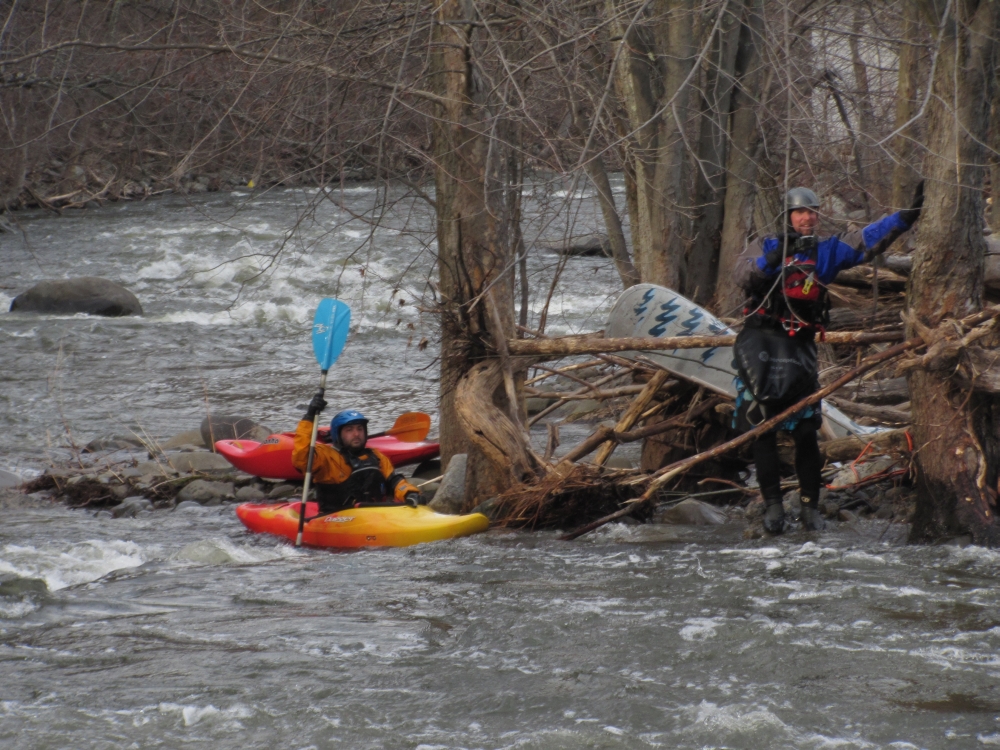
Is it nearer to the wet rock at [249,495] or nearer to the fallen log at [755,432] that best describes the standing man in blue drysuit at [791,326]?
the fallen log at [755,432]

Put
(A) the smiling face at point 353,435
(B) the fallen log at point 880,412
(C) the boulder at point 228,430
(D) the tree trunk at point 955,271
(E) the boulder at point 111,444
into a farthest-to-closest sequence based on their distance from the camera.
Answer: (E) the boulder at point 111,444, (C) the boulder at point 228,430, (A) the smiling face at point 353,435, (B) the fallen log at point 880,412, (D) the tree trunk at point 955,271

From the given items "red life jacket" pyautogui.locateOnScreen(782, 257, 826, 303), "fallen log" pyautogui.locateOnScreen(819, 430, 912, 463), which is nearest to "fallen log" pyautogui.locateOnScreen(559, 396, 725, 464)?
"fallen log" pyautogui.locateOnScreen(819, 430, 912, 463)

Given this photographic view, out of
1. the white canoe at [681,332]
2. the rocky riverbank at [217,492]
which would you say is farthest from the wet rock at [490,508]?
the white canoe at [681,332]

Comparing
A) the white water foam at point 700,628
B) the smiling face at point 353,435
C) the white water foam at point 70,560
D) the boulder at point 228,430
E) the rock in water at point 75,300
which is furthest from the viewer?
the rock in water at point 75,300

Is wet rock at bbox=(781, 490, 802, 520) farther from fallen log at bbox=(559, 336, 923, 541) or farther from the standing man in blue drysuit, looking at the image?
fallen log at bbox=(559, 336, 923, 541)

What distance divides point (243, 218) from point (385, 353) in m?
7.11

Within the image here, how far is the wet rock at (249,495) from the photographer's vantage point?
8.20 meters

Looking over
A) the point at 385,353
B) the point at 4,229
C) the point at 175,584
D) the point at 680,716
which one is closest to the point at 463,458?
the point at 175,584

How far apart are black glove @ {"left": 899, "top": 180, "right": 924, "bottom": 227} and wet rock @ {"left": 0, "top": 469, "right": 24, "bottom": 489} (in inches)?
253

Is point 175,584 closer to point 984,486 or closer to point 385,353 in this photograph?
point 984,486

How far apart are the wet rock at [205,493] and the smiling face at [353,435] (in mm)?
1636

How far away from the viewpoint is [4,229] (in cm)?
1998

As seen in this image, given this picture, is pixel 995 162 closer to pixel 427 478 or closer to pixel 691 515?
pixel 691 515

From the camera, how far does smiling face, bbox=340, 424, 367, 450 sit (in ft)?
22.7
